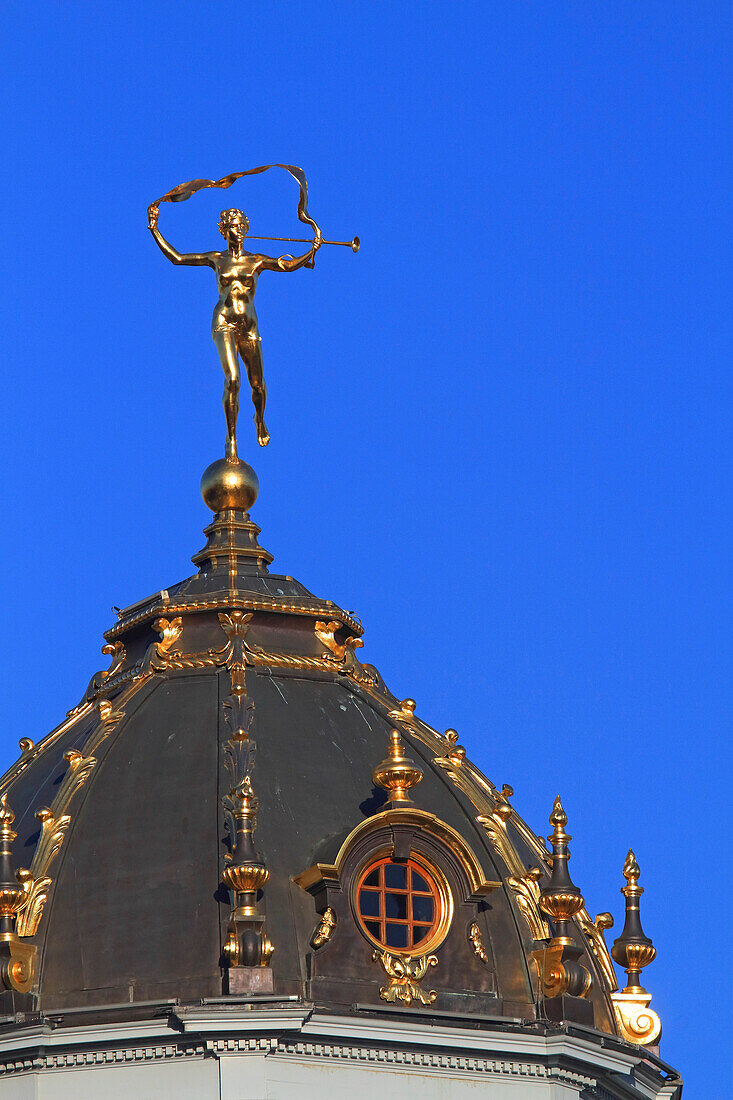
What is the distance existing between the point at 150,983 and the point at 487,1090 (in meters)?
5.61

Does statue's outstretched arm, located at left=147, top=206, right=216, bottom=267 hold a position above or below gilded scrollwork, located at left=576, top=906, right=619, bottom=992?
above

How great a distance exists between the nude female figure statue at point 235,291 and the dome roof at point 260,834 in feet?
14.6

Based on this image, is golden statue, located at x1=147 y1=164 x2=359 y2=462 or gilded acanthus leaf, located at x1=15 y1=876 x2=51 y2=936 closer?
gilded acanthus leaf, located at x1=15 y1=876 x2=51 y2=936

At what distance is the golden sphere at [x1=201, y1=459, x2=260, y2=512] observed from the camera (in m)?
53.6

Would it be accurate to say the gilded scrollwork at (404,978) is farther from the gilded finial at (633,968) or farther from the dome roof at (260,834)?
the gilded finial at (633,968)

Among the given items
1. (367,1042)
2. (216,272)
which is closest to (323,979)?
(367,1042)

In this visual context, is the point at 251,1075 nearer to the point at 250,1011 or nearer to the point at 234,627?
the point at 250,1011

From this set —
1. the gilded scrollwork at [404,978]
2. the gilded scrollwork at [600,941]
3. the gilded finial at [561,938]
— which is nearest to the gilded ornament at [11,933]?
the gilded scrollwork at [404,978]

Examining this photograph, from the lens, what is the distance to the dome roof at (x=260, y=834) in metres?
45.5

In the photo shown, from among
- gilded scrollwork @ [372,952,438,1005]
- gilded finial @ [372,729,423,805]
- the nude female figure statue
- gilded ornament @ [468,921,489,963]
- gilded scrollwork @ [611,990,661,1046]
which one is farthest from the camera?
the nude female figure statue

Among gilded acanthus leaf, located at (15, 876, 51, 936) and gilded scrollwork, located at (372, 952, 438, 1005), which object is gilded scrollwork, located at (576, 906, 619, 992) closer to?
gilded scrollwork, located at (372, 952, 438, 1005)

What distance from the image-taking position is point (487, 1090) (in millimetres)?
45781

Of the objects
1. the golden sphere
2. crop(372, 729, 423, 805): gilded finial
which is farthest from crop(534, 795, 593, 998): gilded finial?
the golden sphere

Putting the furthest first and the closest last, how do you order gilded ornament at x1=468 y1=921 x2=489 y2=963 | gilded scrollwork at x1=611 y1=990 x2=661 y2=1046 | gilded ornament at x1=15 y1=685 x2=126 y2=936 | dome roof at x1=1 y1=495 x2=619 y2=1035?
gilded scrollwork at x1=611 y1=990 x2=661 y2=1046 < gilded ornament at x1=468 y1=921 x2=489 y2=963 < gilded ornament at x1=15 y1=685 x2=126 y2=936 < dome roof at x1=1 y1=495 x2=619 y2=1035
